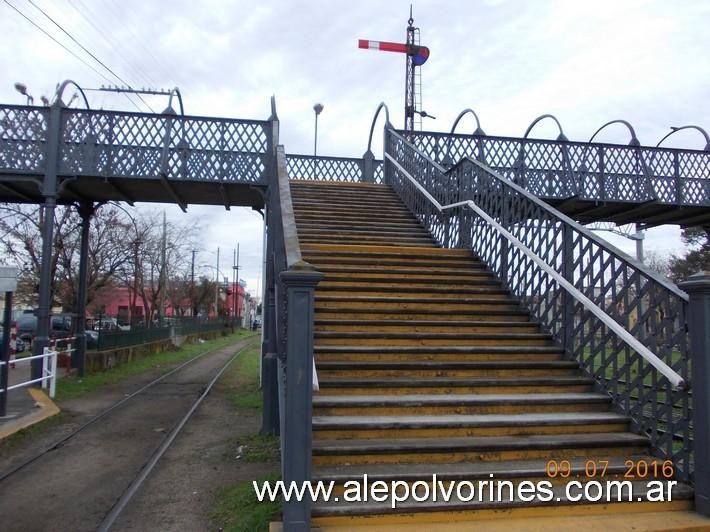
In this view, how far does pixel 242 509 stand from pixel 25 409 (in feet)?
21.5

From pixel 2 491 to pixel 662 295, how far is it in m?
6.58

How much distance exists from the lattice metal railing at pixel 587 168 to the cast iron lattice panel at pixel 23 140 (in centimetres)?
810

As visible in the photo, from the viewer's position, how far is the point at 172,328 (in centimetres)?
2805

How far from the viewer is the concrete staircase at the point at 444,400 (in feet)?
12.6

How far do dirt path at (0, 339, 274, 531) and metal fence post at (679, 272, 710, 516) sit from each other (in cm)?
384

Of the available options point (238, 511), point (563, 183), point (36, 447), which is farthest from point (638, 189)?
point (36, 447)

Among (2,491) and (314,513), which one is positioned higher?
(314,513)

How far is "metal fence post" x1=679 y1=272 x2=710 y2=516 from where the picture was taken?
12.4ft

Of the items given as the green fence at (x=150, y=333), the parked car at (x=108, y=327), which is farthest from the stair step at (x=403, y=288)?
the green fence at (x=150, y=333)

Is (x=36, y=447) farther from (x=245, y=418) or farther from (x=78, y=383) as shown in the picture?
(x=78, y=383)

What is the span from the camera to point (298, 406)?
3514 mm

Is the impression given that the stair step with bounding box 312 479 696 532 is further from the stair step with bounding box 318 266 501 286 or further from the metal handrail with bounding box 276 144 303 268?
the stair step with bounding box 318 266 501 286

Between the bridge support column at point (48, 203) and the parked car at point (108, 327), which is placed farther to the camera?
the parked car at point (108, 327)

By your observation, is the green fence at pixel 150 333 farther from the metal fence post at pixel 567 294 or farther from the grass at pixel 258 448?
the metal fence post at pixel 567 294
